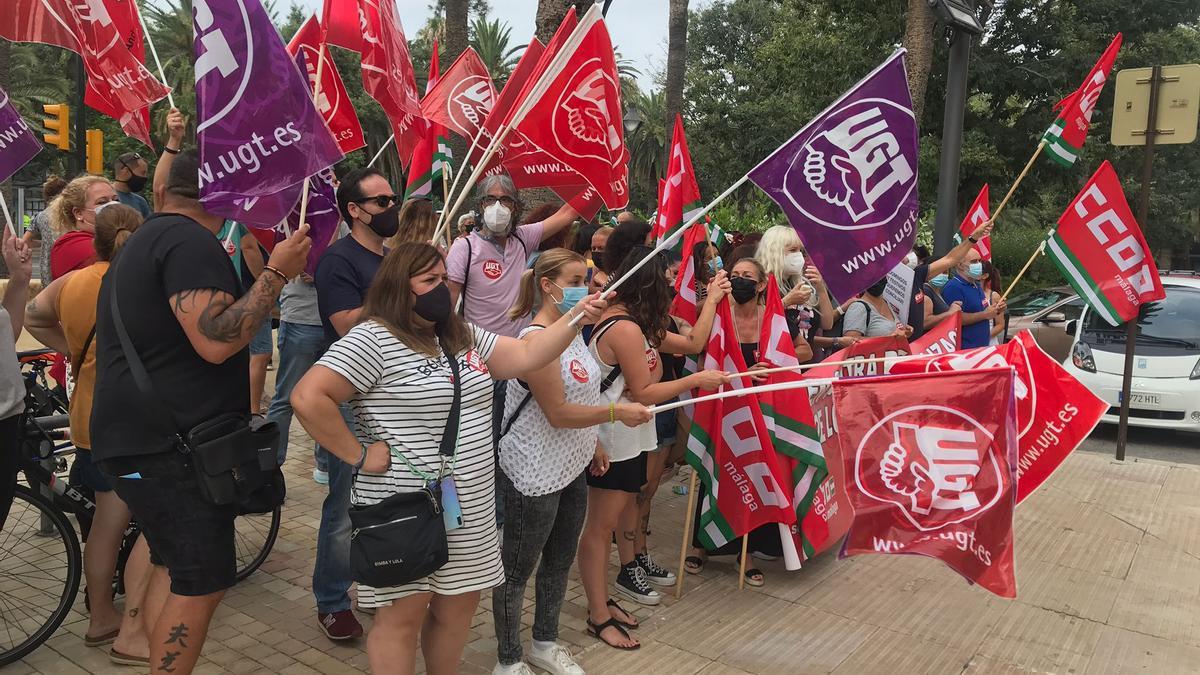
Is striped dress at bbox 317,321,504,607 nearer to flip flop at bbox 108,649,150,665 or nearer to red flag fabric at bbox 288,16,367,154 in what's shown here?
flip flop at bbox 108,649,150,665

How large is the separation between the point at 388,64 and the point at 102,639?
3.29 metres

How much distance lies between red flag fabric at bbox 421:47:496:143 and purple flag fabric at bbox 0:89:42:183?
2380mm

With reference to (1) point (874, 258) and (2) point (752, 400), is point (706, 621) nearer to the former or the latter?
(2) point (752, 400)

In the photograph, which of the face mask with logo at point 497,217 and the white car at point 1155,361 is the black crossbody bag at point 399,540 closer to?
the face mask with logo at point 497,217

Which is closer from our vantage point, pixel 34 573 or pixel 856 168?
pixel 856 168

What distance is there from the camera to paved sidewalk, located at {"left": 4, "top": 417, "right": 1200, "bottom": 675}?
402 centimetres

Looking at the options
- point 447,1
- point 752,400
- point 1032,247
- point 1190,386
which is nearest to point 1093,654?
point 752,400

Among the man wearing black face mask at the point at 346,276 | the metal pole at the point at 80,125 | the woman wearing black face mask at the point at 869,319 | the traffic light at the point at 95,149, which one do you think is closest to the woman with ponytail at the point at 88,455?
the man wearing black face mask at the point at 346,276

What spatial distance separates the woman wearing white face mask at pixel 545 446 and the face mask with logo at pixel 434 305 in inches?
22.9

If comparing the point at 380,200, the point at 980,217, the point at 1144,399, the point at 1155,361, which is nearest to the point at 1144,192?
the point at 980,217

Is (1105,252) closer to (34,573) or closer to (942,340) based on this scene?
(942,340)

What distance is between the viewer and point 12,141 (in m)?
3.91

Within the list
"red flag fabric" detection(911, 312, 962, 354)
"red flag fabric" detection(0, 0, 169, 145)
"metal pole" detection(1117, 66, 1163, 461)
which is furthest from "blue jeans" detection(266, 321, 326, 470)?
"metal pole" detection(1117, 66, 1163, 461)

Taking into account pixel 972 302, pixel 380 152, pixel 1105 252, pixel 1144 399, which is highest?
pixel 380 152
